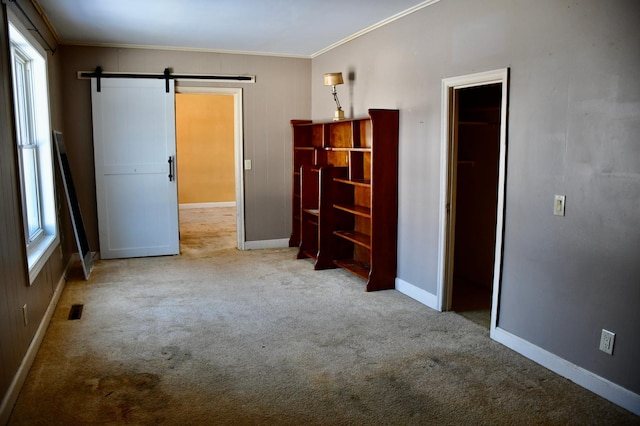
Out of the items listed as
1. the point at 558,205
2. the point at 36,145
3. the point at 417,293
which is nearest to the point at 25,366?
the point at 36,145

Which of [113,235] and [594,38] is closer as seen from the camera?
[594,38]

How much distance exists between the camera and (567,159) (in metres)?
2.83

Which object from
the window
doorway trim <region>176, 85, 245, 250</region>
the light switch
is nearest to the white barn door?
doorway trim <region>176, 85, 245, 250</region>

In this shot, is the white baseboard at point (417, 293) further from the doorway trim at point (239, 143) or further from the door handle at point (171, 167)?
the door handle at point (171, 167)

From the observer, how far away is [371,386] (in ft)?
9.20

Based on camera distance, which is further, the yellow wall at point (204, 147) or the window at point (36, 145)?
the yellow wall at point (204, 147)

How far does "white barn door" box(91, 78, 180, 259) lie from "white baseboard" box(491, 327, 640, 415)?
13.6ft

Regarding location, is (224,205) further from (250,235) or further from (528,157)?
(528,157)

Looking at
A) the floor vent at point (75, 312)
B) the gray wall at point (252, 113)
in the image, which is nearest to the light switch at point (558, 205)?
the floor vent at point (75, 312)

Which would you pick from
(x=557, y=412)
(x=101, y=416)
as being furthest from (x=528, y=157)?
(x=101, y=416)

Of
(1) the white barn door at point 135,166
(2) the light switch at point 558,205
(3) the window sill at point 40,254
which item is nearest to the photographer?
(2) the light switch at point 558,205

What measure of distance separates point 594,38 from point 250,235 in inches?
184

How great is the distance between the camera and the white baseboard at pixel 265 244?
6.45m

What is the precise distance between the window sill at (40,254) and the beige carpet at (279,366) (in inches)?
18.3
